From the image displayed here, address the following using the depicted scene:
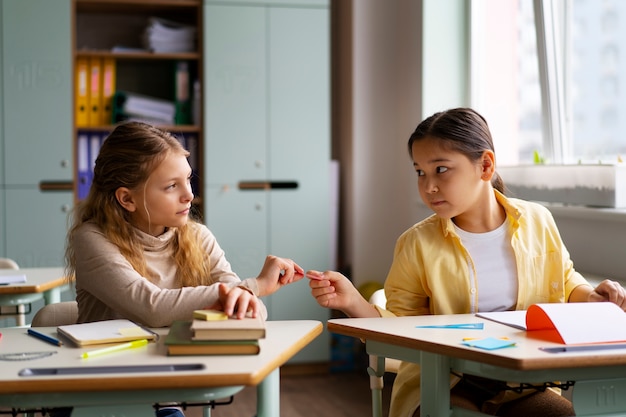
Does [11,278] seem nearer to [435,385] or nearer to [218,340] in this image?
[218,340]

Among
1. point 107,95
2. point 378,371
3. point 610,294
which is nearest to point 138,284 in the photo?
point 378,371

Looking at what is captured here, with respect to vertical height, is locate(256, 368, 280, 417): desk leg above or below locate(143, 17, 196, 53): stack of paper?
below

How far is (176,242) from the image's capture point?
7.17 feet

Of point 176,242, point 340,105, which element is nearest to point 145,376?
point 176,242

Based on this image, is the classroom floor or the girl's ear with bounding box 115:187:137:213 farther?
the classroom floor

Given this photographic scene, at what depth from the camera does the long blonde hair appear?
2.10m

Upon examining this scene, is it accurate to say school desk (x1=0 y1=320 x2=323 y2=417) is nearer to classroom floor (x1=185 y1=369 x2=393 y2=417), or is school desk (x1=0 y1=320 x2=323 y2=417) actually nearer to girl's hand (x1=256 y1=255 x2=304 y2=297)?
girl's hand (x1=256 y1=255 x2=304 y2=297)

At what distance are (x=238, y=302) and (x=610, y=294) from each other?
0.94 m

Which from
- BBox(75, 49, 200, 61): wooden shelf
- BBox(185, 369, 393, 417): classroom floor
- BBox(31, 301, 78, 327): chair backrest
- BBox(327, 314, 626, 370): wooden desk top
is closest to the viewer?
BBox(327, 314, 626, 370): wooden desk top

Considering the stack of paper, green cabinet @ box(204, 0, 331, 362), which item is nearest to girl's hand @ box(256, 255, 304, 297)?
green cabinet @ box(204, 0, 331, 362)

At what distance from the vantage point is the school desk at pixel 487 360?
1.57m

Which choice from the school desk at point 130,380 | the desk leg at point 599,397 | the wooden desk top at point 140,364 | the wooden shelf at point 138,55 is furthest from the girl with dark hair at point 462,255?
the wooden shelf at point 138,55

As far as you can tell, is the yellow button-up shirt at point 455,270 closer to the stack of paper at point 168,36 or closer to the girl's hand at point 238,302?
the girl's hand at point 238,302

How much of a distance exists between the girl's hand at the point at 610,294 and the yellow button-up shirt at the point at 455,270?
9cm
